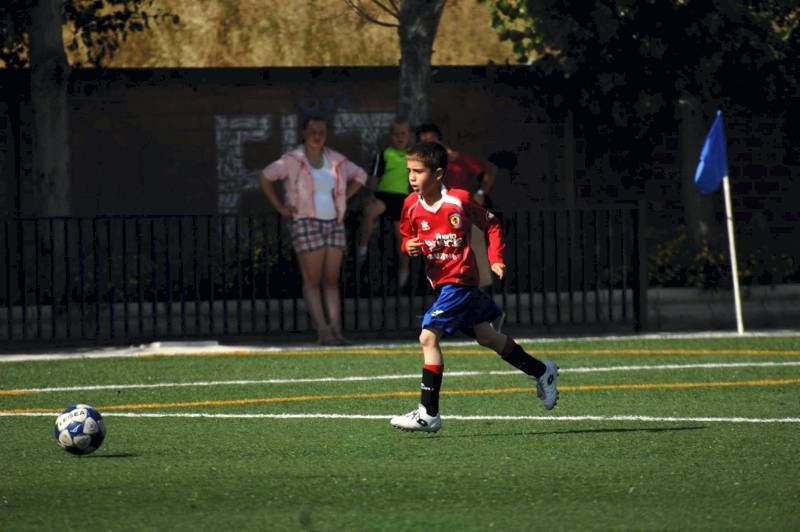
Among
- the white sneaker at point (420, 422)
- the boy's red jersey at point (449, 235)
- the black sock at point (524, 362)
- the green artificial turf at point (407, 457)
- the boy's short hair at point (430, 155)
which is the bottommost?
the green artificial turf at point (407, 457)

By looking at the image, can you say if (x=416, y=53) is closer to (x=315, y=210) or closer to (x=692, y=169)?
(x=315, y=210)

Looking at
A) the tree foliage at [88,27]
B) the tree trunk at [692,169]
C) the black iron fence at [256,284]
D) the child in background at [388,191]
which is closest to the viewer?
the black iron fence at [256,284]

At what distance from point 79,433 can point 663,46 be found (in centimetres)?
1438

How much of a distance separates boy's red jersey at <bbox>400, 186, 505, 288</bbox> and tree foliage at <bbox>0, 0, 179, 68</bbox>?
10.3m

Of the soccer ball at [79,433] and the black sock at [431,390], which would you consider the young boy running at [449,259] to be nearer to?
the black sock at [431,390]

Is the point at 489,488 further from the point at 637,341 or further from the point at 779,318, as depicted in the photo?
the point at 779,318

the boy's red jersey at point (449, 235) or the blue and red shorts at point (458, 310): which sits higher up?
the boy's red jersey at point (449, 235)

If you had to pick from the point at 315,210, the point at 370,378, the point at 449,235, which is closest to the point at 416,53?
the point at 315,210

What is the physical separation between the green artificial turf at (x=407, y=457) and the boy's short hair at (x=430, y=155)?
156cm

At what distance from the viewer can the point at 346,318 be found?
19.5m

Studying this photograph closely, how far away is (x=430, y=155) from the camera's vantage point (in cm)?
1123

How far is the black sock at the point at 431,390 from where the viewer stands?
35.8 feet

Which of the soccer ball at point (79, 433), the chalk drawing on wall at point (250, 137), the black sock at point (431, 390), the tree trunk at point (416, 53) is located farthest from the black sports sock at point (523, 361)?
the chalk drawing on wall at point (250, 137)

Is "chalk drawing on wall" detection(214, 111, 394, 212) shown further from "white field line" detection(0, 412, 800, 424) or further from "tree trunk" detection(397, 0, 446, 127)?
"white field line" detection(0, 412, 800, 424)
